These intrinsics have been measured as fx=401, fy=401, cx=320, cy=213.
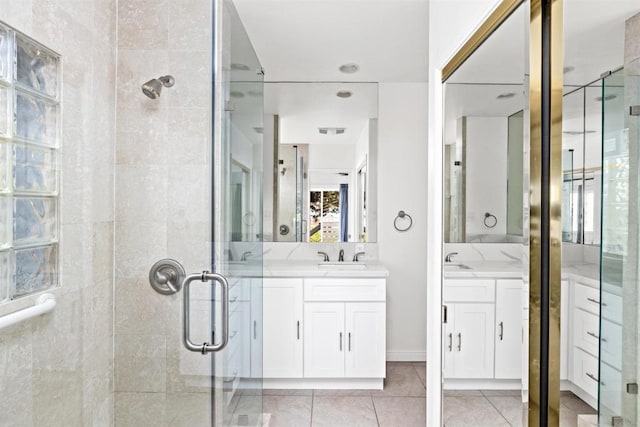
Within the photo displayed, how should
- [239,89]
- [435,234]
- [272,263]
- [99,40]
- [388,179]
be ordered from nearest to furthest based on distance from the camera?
[99,40] → [239,89] → [435,234] → [272,263] → [388,179]

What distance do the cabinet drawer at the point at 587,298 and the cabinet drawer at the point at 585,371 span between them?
0.10 metres

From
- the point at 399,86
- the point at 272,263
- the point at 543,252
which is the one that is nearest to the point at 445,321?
the point at 543,252

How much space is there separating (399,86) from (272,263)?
1.84 meters

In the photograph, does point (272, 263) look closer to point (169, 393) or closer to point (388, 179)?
point (388, 179)

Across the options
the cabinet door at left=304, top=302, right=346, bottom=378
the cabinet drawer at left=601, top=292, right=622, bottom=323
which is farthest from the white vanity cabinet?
the cabinet door at left=304, top=302, right=346, bottom=378

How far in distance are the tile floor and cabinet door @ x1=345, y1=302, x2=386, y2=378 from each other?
167 mm

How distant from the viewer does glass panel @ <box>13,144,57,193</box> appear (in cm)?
104

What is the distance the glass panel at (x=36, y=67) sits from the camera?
3.40 ft

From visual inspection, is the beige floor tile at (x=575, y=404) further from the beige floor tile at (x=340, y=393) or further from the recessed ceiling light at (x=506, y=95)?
the beige floor tile at (x=340, y=393)

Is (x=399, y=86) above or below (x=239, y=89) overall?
above

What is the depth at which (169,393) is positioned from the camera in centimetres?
140

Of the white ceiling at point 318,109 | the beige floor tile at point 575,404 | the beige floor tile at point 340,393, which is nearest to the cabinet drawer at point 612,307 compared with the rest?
the beige floor tile at point 575,404

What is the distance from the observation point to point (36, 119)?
109cm

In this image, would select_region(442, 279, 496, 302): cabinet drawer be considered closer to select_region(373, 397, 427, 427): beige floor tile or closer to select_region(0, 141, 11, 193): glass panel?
select_region(373, 397, 427, 427): beige floor tile
